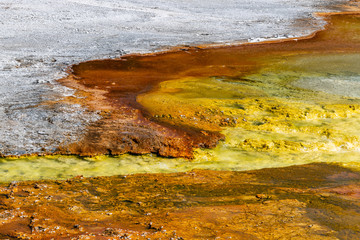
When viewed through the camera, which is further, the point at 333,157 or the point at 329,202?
the point at 333,157

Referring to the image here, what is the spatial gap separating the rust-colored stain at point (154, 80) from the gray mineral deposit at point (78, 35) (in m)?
0.31

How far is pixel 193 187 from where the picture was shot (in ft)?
12.0

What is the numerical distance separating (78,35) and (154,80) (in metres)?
3.57

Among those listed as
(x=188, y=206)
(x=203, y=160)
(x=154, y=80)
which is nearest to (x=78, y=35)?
(x=154, y=80)

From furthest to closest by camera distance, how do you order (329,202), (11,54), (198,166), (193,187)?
(11,54), (198,166), (193,187), (329,202)

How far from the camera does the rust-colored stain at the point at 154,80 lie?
4590 millimetres

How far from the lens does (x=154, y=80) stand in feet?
23.5

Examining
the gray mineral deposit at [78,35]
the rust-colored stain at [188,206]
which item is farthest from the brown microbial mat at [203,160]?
the gray mineral deposit at [78,35]

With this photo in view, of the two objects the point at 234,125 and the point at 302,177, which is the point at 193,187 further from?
the point at 234,125

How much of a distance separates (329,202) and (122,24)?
29.2 ft

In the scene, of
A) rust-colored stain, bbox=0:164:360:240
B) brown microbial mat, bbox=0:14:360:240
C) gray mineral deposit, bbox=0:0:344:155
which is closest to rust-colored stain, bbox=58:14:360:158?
brown microbial mat, bbox=0:14:360:240

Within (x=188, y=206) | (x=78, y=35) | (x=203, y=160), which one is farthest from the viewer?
→ (x=78, y=35)

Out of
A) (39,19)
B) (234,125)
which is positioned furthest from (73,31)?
(234,125)

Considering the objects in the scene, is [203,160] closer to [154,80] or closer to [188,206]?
[188,206]
